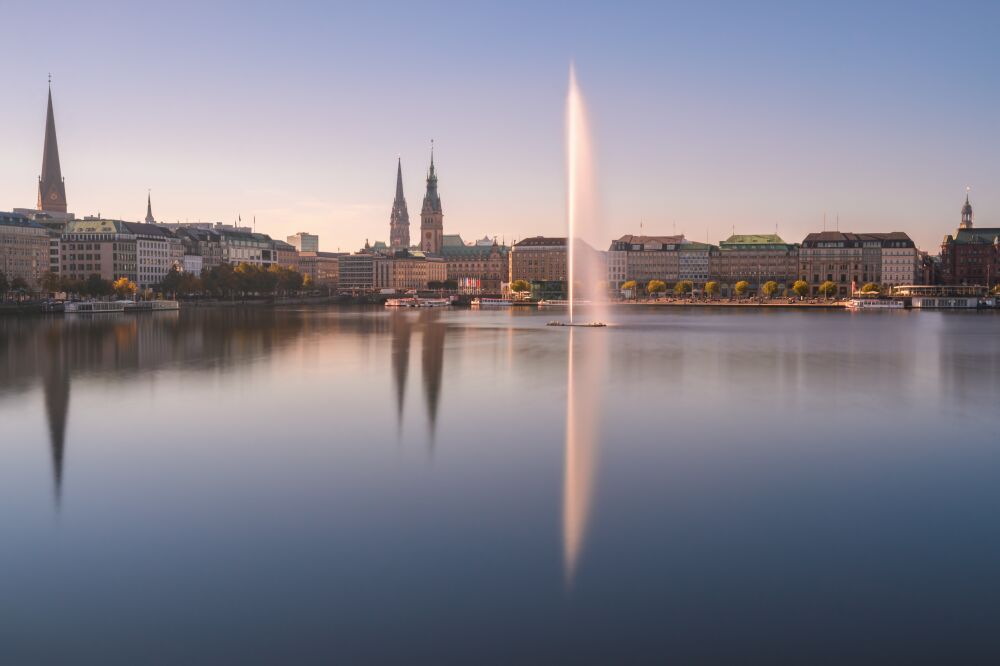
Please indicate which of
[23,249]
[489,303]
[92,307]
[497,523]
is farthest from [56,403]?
[489,303]

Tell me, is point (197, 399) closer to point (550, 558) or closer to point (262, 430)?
point (262, 430)

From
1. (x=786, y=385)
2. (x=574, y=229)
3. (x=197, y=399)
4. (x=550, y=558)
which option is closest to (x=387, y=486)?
(x=550, y=558)

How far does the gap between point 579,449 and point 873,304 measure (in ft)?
387

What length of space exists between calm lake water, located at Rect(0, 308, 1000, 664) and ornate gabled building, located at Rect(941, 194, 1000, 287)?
139 metres

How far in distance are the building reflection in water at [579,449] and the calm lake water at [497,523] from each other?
8 cm

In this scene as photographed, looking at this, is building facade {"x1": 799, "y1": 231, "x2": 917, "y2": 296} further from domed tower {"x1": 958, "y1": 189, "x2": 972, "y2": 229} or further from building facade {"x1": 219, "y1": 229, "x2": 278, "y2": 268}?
building facade {"x1": 219, "y1": 229, "x2": 278, "y2": 268}

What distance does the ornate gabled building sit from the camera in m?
149

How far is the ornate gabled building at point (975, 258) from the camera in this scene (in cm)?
14875

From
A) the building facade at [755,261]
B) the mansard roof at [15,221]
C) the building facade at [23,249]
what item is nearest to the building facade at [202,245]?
the building facade at [23,249]

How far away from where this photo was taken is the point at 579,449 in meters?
18.3

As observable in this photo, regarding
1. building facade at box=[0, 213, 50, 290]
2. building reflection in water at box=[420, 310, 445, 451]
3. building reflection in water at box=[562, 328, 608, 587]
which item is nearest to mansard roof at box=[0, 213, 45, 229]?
building facade at box=[0, 213, 50, 290]

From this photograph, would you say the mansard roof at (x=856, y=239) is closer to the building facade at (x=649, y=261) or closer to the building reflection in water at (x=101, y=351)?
the building facade at (x=649, y=261)

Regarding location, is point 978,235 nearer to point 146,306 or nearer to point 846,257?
point 846,257

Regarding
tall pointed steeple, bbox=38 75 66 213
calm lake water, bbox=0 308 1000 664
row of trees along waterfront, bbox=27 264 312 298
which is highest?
tall pointed steeple, bbox=38 75 66 213
